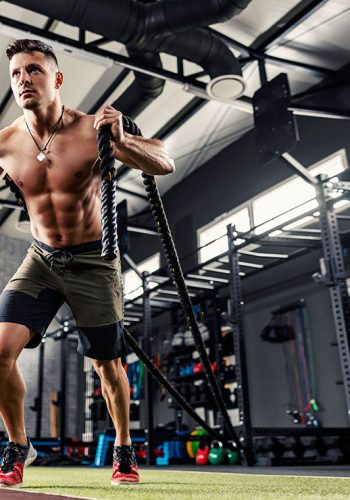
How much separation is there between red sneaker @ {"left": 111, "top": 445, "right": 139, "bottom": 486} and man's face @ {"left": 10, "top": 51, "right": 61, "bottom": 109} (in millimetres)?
1214

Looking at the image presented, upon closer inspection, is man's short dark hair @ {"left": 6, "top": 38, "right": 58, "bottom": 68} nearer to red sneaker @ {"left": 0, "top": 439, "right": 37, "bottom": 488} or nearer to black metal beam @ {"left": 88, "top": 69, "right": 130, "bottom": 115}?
red sneaker @ {"left": 0, "top": 439, "right": 37, "bottom": 488}

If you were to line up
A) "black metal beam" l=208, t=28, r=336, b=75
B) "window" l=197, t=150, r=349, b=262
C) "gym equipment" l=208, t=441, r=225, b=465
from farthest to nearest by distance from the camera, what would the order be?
"window" l=197, t=150, r=349, b=262
"black metal beam" l=208, t=28, r=336, b=75
"gym equipment" l=208, t=441, r=225, b=465

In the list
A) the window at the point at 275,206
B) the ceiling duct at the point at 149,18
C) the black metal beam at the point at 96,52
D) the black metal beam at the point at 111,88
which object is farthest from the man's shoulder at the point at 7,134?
the black metal beam at the point at 111,88

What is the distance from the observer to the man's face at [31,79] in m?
1.58

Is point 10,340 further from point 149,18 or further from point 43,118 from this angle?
point 149,18

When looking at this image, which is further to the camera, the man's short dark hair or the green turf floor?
the man's short dark hair

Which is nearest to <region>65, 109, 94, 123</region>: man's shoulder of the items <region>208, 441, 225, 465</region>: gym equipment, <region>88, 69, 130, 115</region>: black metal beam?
<region>208, 441, 225, 465</region>: gym equipment

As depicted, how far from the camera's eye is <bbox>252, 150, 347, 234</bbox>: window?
5602mm

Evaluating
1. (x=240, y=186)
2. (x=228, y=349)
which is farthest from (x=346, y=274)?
(x=240, y=186)

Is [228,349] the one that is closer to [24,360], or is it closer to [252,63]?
[252,63]

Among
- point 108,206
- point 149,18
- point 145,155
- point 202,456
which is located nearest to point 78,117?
point 145,155

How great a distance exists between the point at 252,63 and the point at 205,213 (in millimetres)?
2480

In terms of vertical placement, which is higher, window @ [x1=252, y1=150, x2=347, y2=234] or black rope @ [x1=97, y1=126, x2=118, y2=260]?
window @ [x1=252, y1=150, x2=347, y2=234]

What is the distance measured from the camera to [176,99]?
652cm
